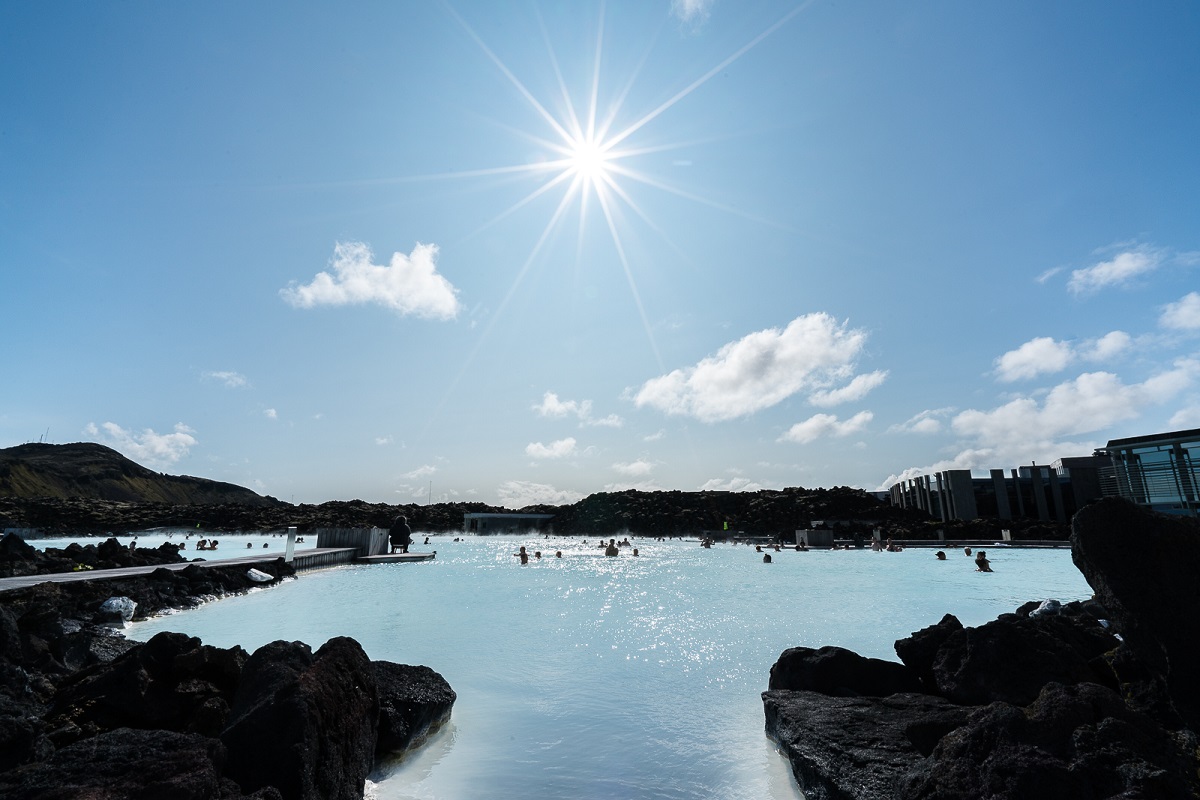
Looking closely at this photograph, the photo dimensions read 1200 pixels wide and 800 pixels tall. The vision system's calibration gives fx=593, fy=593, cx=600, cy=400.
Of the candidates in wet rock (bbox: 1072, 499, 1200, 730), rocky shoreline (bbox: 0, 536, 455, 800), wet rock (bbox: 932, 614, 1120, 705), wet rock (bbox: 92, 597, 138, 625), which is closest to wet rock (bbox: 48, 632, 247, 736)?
rocky shoreline (bbox: 0, 536, 455, 800)

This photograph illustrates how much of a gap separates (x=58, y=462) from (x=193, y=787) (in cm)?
19935

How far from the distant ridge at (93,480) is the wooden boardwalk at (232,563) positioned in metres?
117

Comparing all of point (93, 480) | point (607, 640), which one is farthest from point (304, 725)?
point (93, 480)

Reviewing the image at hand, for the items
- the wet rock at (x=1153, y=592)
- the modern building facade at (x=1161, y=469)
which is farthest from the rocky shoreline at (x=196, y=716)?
the modern building facade at (x=1161, y=469)

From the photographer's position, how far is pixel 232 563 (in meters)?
24.3

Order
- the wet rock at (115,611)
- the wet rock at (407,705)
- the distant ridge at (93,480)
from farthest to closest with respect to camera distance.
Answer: the distant ridge at (93,480) → the wet rock at (115,611) → the wet rock at (407,705)

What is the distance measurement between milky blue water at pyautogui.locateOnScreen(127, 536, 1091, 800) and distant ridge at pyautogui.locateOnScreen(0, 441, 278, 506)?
430 ft

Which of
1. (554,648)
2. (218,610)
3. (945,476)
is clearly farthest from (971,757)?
(945,476)

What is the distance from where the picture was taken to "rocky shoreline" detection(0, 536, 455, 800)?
3.88 meters

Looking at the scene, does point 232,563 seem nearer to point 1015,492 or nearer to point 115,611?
point 115,611

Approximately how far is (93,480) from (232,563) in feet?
519

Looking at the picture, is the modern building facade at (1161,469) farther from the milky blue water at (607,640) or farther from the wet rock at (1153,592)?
the wet rock at (1153,592)

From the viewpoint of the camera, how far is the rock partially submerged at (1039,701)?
3.88 m

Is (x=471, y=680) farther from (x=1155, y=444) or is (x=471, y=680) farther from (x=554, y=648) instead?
(x=1155, y=444)
